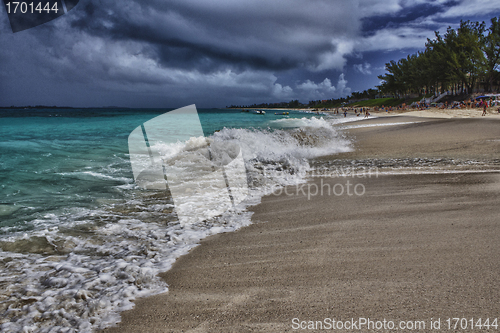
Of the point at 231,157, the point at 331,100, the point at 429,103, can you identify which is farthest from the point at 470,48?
the point at 331,100

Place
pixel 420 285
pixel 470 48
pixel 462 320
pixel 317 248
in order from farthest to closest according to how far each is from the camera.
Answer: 1. pixel 470 48
2. pixel 317 248
3. pixel 420 285
4. pixel 462 320

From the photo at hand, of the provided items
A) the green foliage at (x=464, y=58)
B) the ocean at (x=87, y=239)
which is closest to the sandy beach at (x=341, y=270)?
the ocean at (x=87, y=239)

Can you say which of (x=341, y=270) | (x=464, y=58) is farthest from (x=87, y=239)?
(x=464, y=58)

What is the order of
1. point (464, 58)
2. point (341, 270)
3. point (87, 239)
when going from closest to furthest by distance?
1. point (341, 270)
2. point (87, 239)
3. point (464, 58)

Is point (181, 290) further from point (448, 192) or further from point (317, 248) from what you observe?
point (448, 192)

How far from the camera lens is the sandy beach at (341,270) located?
6.28 feet

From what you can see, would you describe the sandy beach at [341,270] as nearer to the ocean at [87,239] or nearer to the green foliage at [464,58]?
the ocean at [87,239]

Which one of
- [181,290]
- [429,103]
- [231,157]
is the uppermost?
[429,103]

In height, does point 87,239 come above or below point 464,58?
below

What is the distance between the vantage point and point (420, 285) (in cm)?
213

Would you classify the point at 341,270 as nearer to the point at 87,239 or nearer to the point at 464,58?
the point at 87,239

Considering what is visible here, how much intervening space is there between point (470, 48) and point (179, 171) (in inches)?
2452

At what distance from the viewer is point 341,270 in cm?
243

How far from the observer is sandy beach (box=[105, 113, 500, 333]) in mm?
1913
